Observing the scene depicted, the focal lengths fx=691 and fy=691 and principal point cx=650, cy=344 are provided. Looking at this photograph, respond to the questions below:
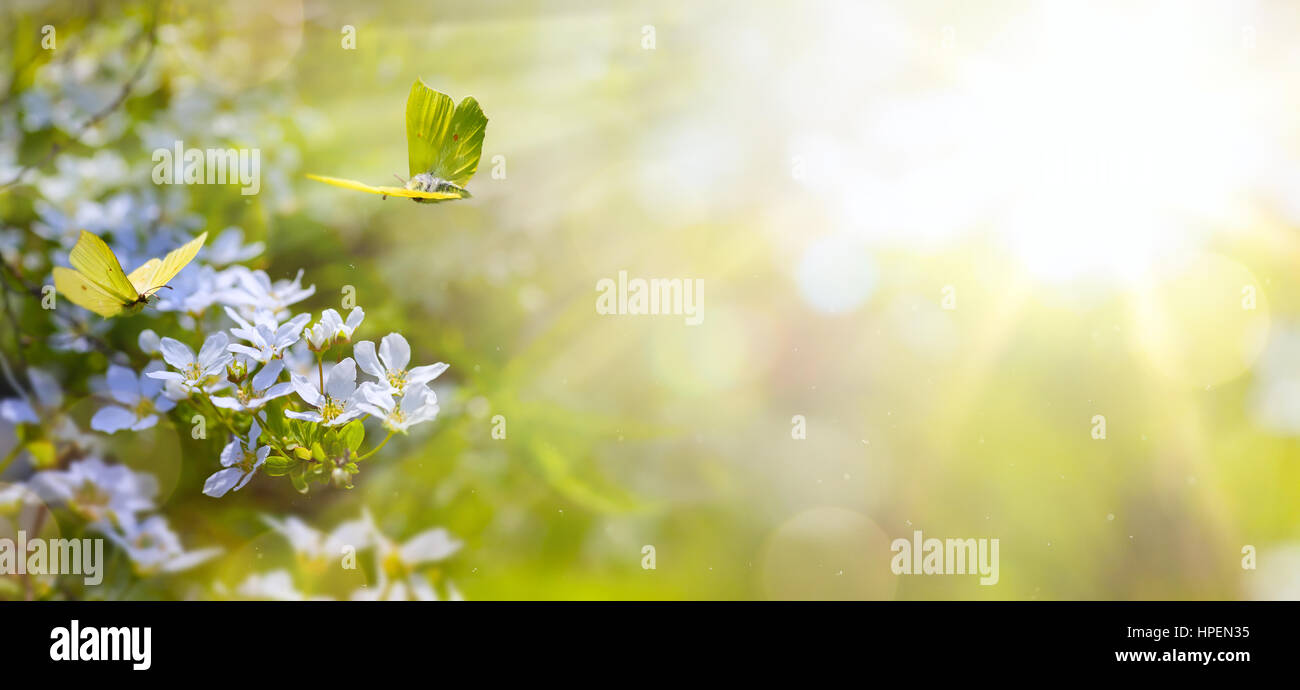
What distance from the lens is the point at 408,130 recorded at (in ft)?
1.47

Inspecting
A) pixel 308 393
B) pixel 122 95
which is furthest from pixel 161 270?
pixel 122 95

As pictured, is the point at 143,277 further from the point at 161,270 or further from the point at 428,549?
the point at 428,549

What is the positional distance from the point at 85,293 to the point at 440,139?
0.25 meters

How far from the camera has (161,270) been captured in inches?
18.6

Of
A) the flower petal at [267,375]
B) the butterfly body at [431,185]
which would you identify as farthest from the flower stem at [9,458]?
the butterfly body at [431,185]

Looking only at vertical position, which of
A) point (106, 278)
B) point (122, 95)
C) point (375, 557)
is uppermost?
point (122, 95)

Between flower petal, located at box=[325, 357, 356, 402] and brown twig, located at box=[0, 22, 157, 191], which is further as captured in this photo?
brown twig, located at box=[0, 22, 157, 191]

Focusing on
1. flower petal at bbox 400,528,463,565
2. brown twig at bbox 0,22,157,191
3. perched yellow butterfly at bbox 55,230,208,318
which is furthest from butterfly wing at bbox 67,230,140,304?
brown twig at bbox 0,22,157,191

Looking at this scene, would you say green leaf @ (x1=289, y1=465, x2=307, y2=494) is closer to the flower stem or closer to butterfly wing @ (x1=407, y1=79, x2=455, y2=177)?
butterfly wing @ (x1=407, y1=79, x2=455, y2=177)

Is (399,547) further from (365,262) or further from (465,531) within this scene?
(365,262)

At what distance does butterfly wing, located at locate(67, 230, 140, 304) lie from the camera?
0.43m
